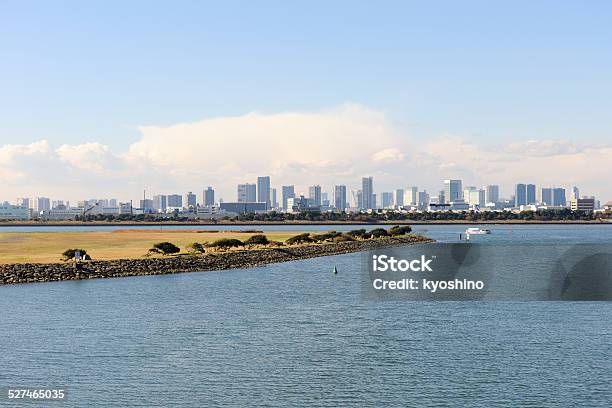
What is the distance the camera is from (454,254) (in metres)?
147

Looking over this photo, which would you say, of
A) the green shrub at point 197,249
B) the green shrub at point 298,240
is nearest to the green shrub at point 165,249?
the green shrub at point 197,249

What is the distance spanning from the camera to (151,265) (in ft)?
342

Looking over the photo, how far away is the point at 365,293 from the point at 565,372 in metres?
37.9

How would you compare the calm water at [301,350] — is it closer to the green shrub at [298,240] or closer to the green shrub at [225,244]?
the green shrub at [225,244]

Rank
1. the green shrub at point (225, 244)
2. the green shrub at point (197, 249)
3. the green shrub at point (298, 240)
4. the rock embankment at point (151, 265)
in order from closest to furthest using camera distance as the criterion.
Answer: the rock embankment at point (151, 265) → the green shrub at point (197, 249) → the green shrub at point (225, 244) → the green shrub at point (298, 240)

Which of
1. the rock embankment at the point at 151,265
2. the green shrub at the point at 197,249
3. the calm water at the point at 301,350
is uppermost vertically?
the green shrub at the point at 197,249

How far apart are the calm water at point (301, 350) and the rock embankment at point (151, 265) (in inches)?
A: 509

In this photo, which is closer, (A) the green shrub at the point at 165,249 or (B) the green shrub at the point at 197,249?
(A) the green shrub at the point at 165,249

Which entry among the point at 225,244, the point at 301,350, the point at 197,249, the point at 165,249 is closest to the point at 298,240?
the point at 225,244

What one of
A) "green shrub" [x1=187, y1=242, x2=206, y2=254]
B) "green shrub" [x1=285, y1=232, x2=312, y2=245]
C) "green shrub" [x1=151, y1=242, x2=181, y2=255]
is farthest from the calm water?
"green shrub" [x1=285, y1=232, x2=312, y2=245]

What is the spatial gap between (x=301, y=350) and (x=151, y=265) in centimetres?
5941

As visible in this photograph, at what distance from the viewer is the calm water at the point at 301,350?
3878 cm

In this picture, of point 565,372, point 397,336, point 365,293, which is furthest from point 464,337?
point 365,293

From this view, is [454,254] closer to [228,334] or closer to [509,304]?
[509,304]
